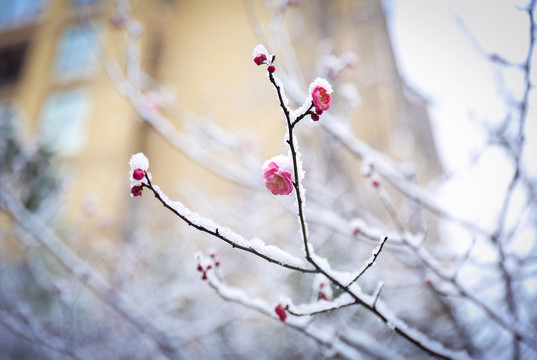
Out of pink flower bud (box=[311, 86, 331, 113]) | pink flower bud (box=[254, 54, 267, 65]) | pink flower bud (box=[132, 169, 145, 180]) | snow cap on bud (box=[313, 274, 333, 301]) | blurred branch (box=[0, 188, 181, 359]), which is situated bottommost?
blurred branch (box=[0, 188, 181, 359])

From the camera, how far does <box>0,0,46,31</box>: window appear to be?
1089cm

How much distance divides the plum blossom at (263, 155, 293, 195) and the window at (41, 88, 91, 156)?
8.69 meters

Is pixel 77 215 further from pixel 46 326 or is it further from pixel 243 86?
pixel 243 86

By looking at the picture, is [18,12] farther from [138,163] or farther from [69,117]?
[138,163]

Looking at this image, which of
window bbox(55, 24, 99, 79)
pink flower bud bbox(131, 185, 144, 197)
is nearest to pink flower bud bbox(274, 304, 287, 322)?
pink flower bud bbox(131, 185, 144, 197)

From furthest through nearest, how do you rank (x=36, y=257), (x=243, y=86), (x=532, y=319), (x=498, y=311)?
1. (x=243, y=86)
2. (x=36, y=257)
3. (x=532, y=319)
4. (x=498, y=311)

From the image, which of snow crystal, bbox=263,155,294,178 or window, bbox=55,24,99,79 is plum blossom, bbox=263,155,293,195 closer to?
snow crystal, bbox=263,155,294,178

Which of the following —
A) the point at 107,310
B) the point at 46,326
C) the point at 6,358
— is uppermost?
the point at 107,310

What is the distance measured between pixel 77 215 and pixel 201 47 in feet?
16.8

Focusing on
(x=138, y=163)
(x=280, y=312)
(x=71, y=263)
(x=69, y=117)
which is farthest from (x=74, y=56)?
(x=280, y=312)

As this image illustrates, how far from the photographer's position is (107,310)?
14.1 feet

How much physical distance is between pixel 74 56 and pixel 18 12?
11.7 feet

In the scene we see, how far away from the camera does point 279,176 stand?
0.77 meters

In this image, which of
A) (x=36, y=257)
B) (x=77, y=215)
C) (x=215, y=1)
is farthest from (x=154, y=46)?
(x=36, y=257)
